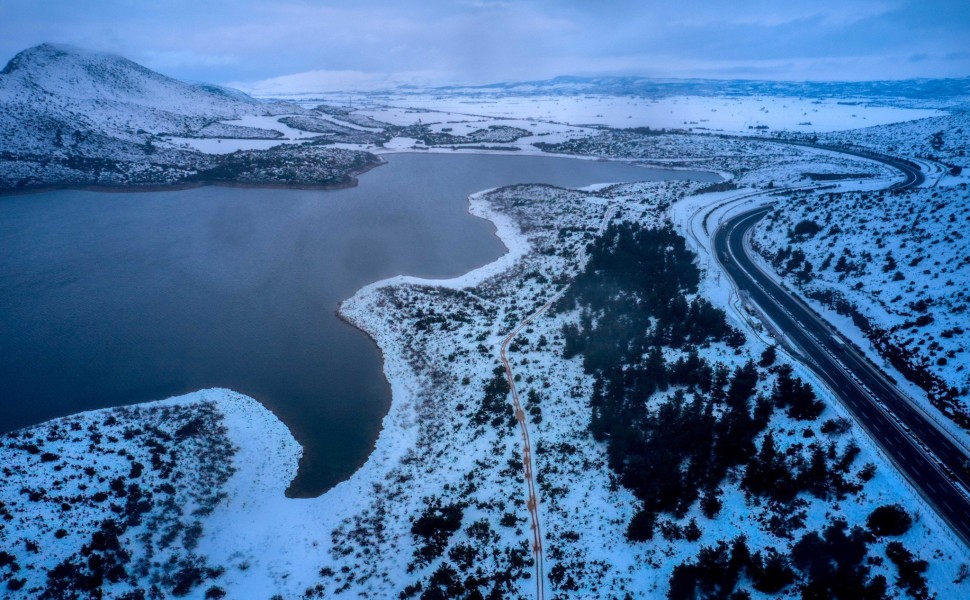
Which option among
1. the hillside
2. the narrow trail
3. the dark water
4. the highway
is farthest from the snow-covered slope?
the highway

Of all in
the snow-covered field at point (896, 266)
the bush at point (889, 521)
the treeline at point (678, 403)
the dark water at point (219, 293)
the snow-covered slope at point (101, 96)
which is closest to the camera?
the bush at point (889, 521)

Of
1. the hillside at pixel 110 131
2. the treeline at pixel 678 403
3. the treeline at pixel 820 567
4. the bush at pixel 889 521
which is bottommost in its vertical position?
the treeline at pixel 820 567

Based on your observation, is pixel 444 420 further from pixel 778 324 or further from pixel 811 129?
pixel 811 129

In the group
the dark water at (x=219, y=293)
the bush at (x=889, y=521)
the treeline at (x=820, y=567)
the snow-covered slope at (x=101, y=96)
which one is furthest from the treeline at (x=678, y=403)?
the snow-covered slope at (x=101, y=96)

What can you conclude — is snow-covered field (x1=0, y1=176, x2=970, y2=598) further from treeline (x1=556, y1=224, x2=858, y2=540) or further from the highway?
the highway

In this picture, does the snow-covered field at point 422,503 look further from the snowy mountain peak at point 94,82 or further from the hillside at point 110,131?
the snowy mountain peak at point 94,82
